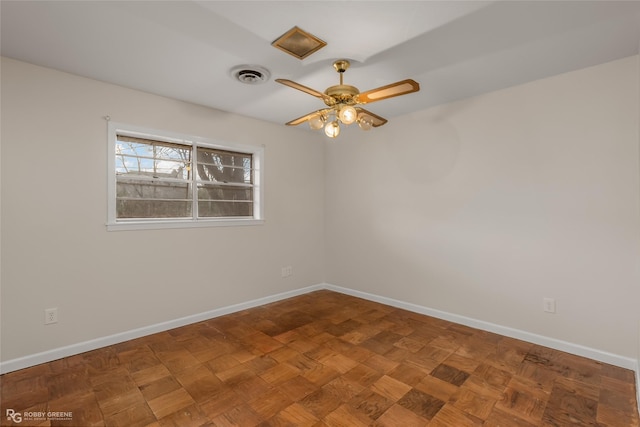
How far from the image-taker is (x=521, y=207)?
2801mm

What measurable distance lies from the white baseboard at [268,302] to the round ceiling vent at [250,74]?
8.03 ft

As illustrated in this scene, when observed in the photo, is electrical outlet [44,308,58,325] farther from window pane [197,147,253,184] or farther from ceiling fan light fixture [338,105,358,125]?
ceiling fan light fixture [338,105,358,125]

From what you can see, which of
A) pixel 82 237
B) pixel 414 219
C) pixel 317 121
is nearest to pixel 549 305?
pixel 414 219

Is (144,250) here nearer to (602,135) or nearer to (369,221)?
(369,221)

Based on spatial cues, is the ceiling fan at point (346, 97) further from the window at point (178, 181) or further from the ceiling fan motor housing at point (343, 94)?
the window at point (178, 181)

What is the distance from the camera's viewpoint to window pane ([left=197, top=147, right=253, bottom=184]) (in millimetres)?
3416

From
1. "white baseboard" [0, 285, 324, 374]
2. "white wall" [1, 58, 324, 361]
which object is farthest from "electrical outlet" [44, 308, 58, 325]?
"white baseboard" [0, 285, 324, 374]

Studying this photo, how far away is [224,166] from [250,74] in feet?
4.45

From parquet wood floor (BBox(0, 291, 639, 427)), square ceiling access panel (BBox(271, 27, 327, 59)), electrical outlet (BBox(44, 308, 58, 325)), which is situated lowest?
parquet wood floor (BBox(0, 291, 639, 427))

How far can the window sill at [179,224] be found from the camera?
110 inches

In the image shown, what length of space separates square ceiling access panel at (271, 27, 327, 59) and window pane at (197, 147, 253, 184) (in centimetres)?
177

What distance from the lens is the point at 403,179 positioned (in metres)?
3.66

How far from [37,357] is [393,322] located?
3.13 m

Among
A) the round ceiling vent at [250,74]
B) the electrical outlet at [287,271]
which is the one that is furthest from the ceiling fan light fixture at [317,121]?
the electrical outlet at [287,271]
